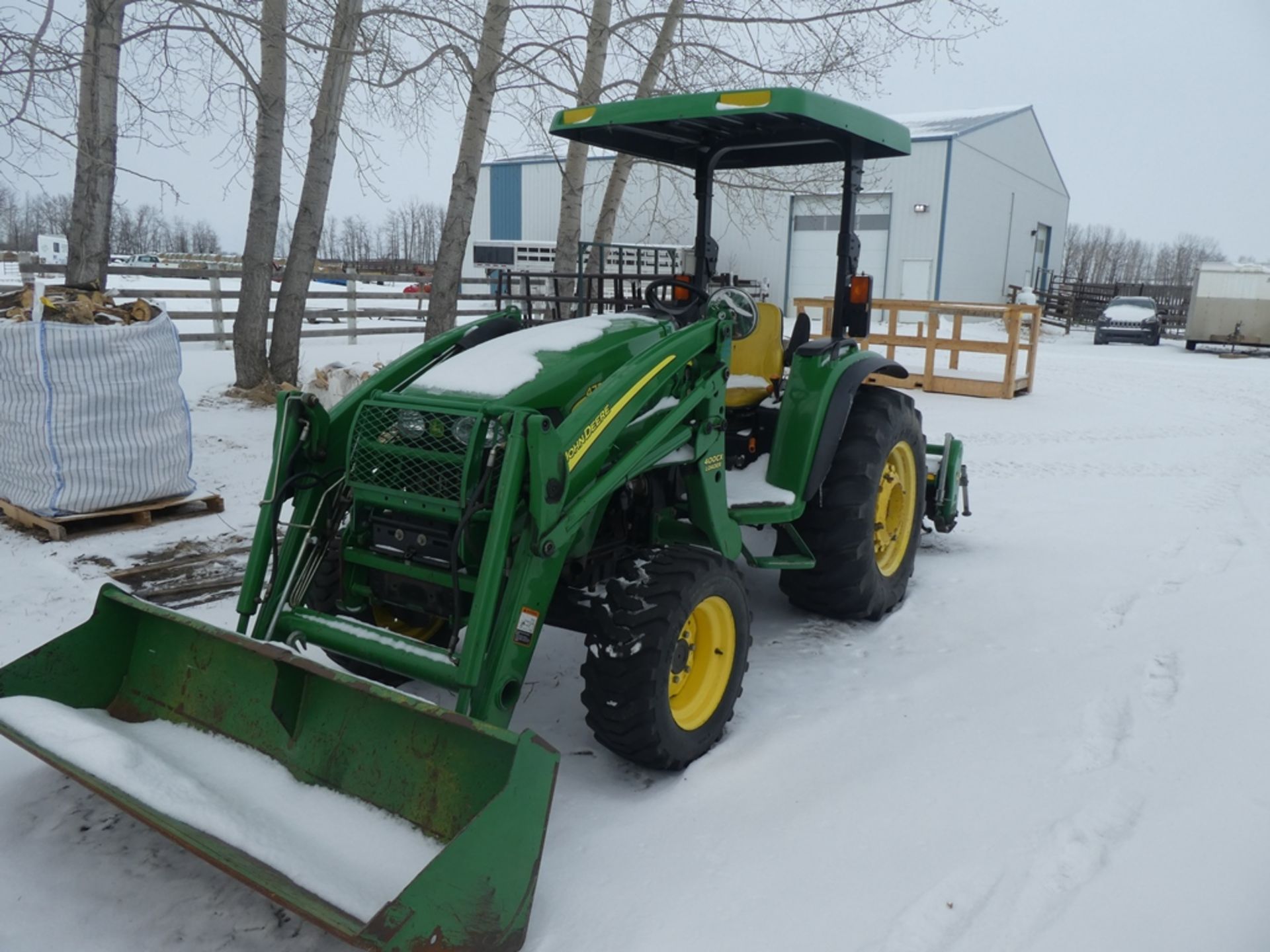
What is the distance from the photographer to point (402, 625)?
3.50 m

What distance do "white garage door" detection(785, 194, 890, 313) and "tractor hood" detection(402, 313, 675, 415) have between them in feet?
74.6

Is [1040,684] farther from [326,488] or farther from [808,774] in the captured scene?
[326,488]

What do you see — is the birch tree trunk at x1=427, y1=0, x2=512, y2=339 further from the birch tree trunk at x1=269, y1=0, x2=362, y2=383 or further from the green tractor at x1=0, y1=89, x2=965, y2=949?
the green tractor at x1=0, y1=89, x2=965, y2=949

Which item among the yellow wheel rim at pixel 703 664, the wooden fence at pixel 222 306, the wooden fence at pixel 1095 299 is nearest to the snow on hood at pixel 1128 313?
the wooden fence at pixel 1095 299

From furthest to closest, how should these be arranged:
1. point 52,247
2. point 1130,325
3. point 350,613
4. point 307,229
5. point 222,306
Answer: point 1130,325, point 222,306, point 52,247, point 307,229, point 350,613

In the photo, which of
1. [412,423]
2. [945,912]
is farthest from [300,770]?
[945,912]

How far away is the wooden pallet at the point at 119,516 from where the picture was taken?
5582mm

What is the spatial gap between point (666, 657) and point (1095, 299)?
35.6m

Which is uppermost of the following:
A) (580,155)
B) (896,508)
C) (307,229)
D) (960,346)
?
(580,155)

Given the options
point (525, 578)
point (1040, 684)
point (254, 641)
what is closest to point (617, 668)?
point (525, 578)

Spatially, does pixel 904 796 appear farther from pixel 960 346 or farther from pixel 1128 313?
pixel 1128 313

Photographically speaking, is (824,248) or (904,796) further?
(824,248)

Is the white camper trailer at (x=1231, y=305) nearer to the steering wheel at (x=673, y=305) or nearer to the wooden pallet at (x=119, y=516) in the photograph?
the steering wheel at (x=673, y=305)

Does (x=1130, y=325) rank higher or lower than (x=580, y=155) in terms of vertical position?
lower
